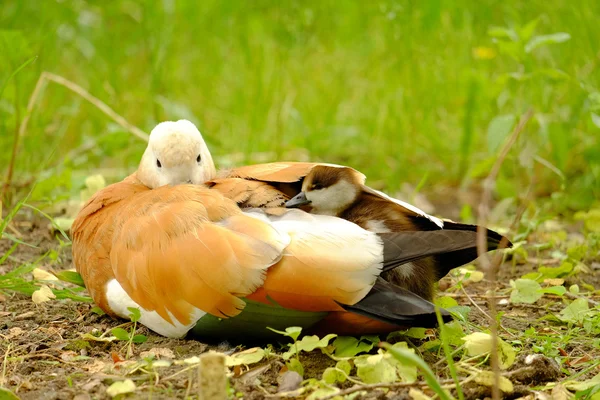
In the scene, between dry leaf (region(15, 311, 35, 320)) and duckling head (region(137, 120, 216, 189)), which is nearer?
dry leaf (region(15, 311, 35, 320))

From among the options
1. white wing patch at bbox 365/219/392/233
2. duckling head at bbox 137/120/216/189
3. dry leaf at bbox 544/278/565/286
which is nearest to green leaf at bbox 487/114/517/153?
dry leaf at bbox 544/278/565/286

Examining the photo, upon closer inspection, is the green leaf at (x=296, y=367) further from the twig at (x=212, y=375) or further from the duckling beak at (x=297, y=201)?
the duckling beak at (x=297, y=201)

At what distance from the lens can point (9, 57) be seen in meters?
4.13

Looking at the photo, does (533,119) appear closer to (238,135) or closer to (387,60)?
(387,60)

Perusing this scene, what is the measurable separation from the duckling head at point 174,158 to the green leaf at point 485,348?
1369 millimetres

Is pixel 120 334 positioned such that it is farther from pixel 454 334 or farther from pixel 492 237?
pixel 492 237

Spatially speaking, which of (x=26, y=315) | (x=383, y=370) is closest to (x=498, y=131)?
(x=383, y=370)

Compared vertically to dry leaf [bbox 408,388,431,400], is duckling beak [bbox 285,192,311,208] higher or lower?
higher

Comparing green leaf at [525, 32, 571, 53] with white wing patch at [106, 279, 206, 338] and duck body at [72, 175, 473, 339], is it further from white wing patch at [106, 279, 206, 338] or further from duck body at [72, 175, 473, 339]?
white wing patch at [106, 279, 206, 338]

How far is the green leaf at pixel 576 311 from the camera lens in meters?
3.15

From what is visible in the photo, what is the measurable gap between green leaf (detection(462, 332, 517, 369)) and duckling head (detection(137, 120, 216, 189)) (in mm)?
1369

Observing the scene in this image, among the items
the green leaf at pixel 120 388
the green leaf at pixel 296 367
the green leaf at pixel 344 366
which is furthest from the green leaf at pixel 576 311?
the green leaf at pixel 120 388

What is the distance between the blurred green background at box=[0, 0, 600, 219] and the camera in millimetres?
4984

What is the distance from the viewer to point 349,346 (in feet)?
8.99
